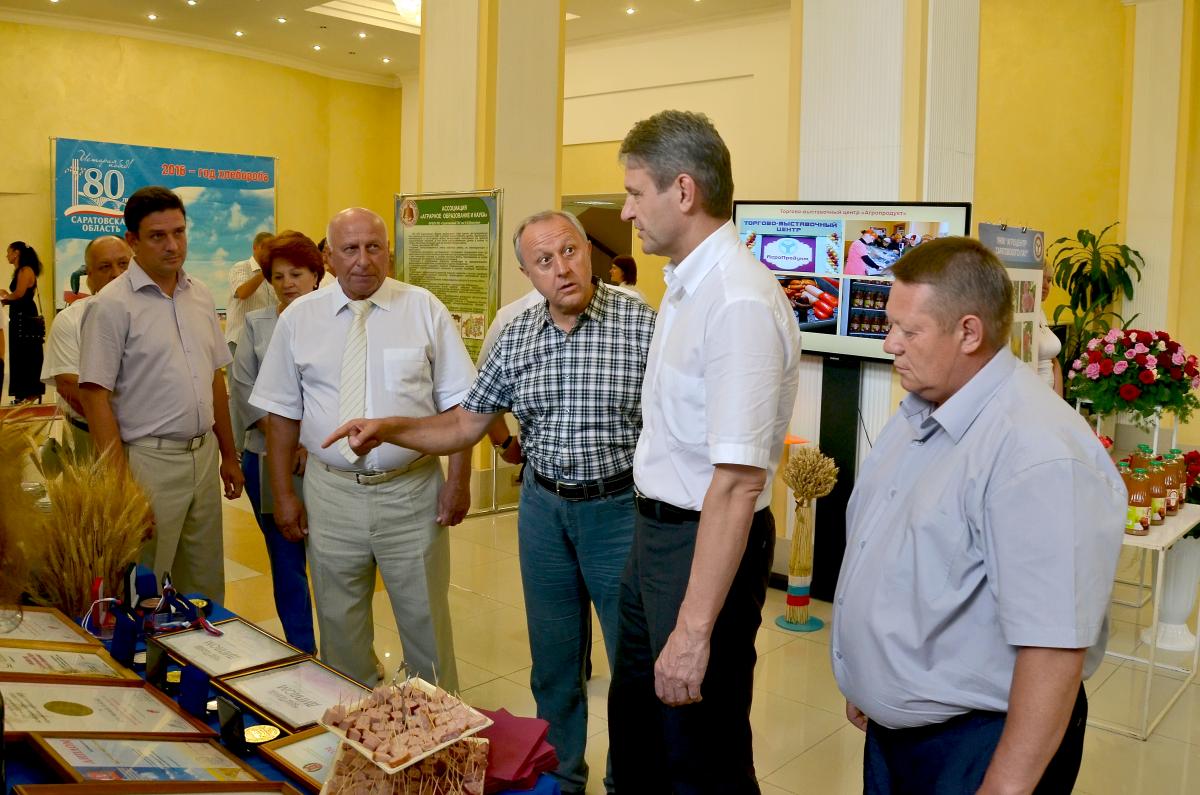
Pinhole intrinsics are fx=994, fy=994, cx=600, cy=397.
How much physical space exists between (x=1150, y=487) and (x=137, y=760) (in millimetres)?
3943

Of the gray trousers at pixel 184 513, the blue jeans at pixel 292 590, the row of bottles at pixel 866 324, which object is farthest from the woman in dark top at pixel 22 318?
the row of bottles at pixel 866 324

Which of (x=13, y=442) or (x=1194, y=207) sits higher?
(x=1194, y=207)

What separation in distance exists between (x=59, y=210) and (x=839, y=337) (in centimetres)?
1091

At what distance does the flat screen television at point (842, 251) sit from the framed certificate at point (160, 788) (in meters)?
4.03

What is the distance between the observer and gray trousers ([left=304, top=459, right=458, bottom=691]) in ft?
10.4

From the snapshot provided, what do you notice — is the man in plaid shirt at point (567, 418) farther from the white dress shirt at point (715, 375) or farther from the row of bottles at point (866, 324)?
the row of bottles at point (866, 324)

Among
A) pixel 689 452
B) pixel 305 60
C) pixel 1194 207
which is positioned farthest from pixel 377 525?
pixel 305 60

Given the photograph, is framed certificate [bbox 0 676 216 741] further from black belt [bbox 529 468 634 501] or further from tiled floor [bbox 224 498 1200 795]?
tiled floor [bbox 224 498 1200 795]

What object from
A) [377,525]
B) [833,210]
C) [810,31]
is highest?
[810,31]

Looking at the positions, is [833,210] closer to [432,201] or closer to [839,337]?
[839,337]

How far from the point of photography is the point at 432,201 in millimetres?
6914

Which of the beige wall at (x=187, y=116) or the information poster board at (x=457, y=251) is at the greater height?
the beige wall at (x=187, y=116)

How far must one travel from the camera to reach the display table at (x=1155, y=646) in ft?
12.5

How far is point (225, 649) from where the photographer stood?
6.77 ft
